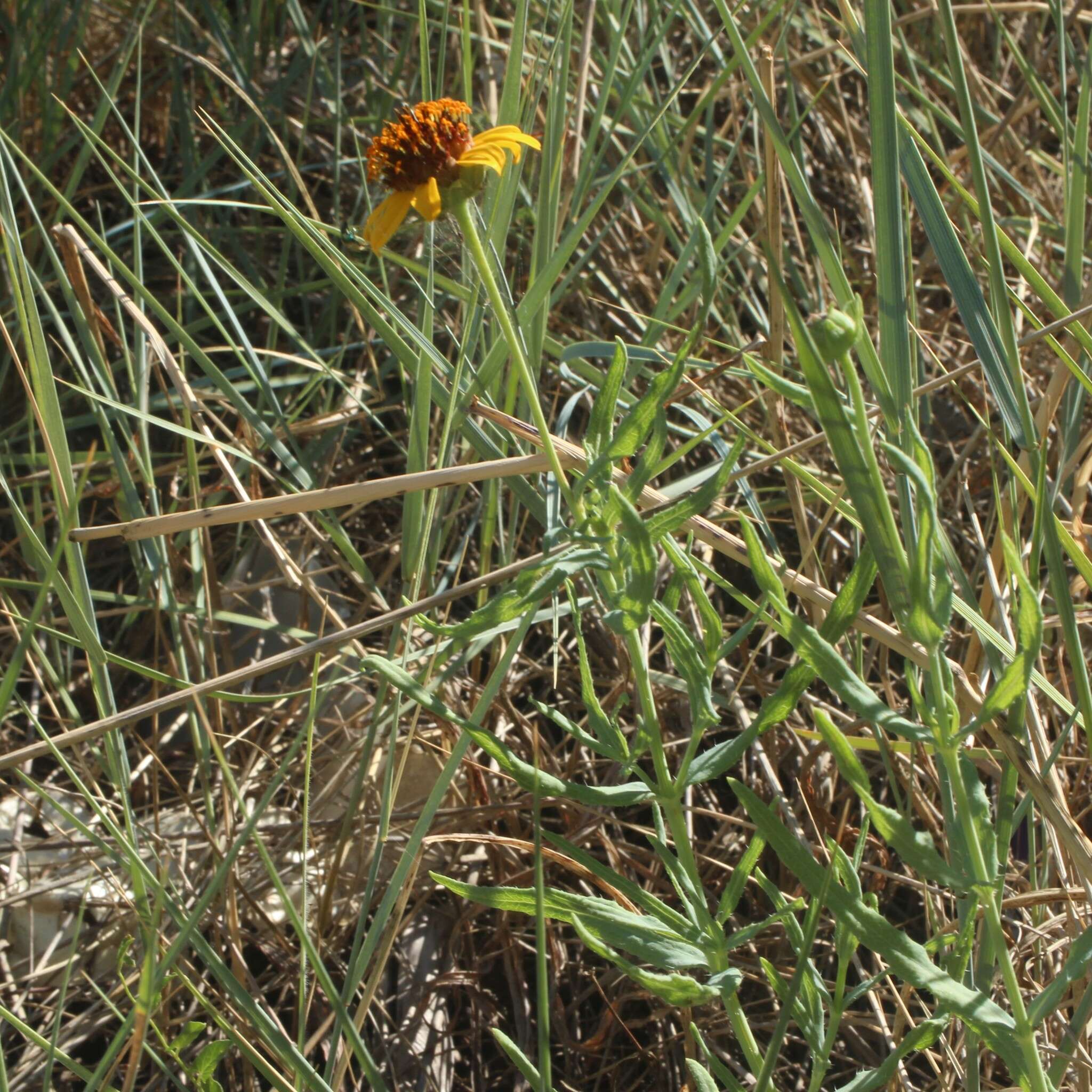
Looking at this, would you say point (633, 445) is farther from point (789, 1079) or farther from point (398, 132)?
point (789, 1079)

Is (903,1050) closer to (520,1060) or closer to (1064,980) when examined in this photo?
(1064,980)

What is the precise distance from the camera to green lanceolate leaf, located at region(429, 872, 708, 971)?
760 millimetres

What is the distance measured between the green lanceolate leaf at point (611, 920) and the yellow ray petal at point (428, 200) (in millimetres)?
431

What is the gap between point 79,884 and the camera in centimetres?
137

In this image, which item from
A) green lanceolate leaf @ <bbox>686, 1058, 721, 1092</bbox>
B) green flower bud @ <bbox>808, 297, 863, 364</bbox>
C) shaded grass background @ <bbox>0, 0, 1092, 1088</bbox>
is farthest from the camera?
shaded grass background @ <bbox>0, 0, 1092, 1088</bbox>

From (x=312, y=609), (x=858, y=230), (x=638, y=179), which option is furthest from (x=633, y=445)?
(x=858, y=230)

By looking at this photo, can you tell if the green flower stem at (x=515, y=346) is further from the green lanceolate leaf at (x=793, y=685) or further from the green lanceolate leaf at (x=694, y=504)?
the green lanceolate leaf at (x=793, y=685)

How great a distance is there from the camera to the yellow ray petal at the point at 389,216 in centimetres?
78

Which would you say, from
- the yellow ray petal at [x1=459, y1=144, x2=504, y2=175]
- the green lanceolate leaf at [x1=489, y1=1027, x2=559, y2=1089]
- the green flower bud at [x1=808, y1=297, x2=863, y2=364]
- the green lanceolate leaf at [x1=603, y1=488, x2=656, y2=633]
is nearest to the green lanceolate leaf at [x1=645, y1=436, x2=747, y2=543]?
the green lanceolate leaf at [x1=603, y1=488, x2=656, y2=633]

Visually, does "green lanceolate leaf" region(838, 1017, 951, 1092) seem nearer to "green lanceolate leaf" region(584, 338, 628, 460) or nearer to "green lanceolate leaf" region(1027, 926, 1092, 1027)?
"green lanceolate leaf" region(1027, 926, 1092, 1027)

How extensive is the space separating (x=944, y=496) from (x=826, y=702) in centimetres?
40

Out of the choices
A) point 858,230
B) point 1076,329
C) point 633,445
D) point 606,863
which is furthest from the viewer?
point 858,230

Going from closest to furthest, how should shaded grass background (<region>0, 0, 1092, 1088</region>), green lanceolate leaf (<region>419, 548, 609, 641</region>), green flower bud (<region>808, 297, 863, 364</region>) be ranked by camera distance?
green flower bud (<region>808, 297, 863, 364</region>) → green lanceolate leaf (<region>419, 548, 609, 641</region>) → shaded grass background (<region>0, 0, 1092, 1088</region>)

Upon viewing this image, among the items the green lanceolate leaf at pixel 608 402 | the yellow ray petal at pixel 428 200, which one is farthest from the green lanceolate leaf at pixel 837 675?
the yellow ray petal at pixel 428 200
